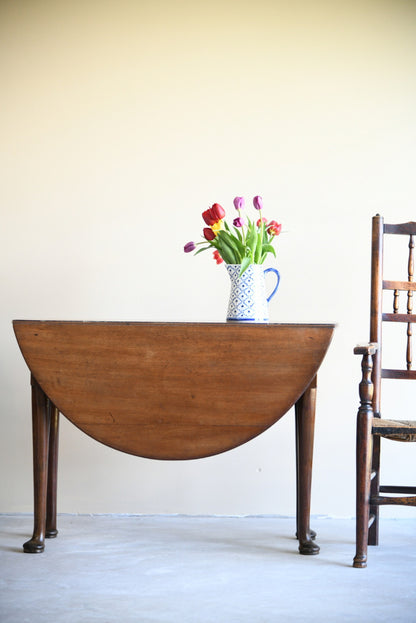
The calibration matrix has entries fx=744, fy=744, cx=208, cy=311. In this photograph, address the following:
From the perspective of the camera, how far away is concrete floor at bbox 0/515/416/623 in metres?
1.70

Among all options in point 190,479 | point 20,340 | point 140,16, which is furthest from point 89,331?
point 140,16

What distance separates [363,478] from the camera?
6.69ft

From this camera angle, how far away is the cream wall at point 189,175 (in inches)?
108

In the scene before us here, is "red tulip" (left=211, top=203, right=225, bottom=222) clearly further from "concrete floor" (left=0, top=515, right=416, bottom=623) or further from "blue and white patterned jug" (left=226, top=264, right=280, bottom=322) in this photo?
"concrete floor" (left=0, top=515, right=416, bottom=623)

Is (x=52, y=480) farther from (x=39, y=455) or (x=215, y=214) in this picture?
(x=215, y=214)

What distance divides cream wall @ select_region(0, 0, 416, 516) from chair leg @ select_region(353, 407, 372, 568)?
0.65m

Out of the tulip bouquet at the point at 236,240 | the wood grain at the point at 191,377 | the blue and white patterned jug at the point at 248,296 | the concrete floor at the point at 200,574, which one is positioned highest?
the tulip bouquet at the point at 236,240

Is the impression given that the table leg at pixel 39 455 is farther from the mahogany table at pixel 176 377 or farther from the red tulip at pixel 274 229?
the red tulip at pixel 274 229

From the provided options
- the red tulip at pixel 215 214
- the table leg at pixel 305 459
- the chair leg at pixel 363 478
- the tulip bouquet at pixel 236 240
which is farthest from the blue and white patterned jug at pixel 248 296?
the chair leg at pixel 363 478

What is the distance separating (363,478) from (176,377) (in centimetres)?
58

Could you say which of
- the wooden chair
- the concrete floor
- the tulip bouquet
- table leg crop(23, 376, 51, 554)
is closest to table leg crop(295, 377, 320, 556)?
the concrete floor

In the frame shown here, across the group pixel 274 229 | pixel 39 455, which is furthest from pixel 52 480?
pixel 274 229

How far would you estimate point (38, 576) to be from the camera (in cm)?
196

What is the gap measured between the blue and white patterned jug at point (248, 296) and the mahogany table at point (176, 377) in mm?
176
